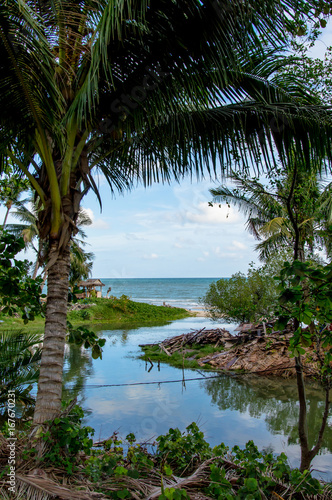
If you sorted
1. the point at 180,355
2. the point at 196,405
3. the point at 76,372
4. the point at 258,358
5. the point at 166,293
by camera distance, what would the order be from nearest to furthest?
the point at 196,405
the point at 76,372
the point at 258,358
the point at 180,355
the point at 166,293

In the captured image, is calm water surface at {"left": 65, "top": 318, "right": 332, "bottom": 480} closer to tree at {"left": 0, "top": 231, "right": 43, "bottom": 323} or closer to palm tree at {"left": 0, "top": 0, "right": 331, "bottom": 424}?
tree at {"left": 0, "top": 231, "right": 43, "bottom": 323}

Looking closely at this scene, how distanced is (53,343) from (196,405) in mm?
6349

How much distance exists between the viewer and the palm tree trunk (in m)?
3.02

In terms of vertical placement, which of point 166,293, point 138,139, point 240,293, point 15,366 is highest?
point 138,139

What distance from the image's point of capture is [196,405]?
8562mm

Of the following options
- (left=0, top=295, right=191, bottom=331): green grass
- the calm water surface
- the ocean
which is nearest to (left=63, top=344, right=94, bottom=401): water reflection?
the calm water surface

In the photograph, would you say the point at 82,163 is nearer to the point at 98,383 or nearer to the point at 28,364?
the point at 28,364

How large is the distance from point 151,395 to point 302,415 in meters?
5.96

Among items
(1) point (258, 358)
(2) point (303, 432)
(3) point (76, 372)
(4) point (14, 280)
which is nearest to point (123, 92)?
(4) point (14, 280)

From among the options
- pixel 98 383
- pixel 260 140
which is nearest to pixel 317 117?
pixel 260 140

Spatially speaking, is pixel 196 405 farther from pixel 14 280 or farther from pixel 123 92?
pixel 123 92

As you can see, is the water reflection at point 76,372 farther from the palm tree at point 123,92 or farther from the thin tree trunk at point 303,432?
the palm tree at point 123,92

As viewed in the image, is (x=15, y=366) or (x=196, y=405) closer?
(x=15, y=366)

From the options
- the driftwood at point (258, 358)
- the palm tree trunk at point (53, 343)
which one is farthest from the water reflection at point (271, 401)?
the palm tree trunk at point (53, 343)
